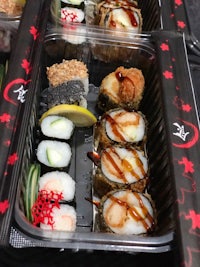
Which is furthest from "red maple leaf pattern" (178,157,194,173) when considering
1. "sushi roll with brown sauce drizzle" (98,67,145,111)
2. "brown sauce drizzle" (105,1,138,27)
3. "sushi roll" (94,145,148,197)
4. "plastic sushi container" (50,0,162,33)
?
"brown sauce drizzle" (105,1,138,27)

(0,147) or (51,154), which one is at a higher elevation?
(0,147)

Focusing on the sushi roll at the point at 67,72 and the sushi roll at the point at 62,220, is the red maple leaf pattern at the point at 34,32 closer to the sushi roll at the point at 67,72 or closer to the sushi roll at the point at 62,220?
the sushi roll at the point at 67,72

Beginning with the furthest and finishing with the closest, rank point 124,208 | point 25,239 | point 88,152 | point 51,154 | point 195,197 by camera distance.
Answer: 1. point 88,152
2. point 51,154
3. point 124,208
4. point 195,197
5. point 25,239

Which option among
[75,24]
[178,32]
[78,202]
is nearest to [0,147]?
[78,202]

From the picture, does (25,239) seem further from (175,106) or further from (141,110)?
(141,110)

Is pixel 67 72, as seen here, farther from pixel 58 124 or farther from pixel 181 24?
pixel 181 24

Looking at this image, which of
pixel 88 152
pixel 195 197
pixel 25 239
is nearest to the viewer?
pixel 25 239

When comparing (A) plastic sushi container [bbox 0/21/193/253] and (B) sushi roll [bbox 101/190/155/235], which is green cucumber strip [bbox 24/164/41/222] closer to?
(A) plastic sushi container [bbox 0/21/193/253]
